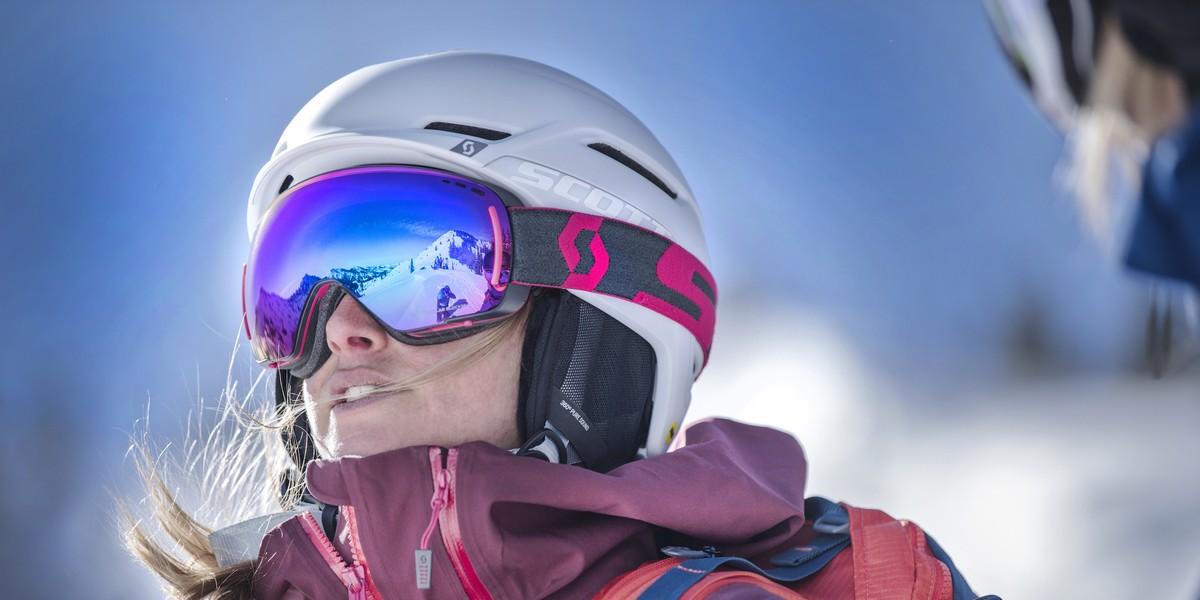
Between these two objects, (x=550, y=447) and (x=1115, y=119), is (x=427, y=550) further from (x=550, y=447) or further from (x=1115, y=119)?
(x=1115, y=119)

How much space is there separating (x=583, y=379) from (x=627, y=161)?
497 mm

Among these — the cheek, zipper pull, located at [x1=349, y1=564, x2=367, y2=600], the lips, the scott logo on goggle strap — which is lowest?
zipper pull, located at [x1=349, y1=564, x2=367, y2=600]

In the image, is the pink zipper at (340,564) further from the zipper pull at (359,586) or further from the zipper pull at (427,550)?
the zipper pull at (427,550)

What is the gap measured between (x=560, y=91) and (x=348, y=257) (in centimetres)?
59

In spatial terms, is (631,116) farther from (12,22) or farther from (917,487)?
(12,22)

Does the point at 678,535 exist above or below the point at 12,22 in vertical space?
below

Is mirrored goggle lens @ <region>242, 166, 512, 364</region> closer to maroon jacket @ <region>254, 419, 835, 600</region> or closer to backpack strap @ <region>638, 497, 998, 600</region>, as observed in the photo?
maroon jacket @ <region>254, 419, 835, 600</region>

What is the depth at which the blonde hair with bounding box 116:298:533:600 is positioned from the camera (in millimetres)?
1937

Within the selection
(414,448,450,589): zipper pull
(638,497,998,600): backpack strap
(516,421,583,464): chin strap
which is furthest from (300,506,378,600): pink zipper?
(638,497,998,600): backpack strap

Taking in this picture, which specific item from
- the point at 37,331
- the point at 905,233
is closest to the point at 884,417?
the point at 905,233

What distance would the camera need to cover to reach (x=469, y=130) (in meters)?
2.09

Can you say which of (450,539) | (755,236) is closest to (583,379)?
(450,539)

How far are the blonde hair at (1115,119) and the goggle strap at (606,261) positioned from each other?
130 cm

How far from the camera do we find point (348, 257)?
1947 mm
